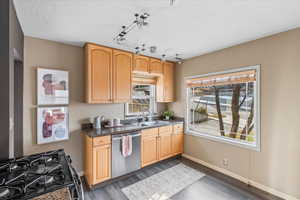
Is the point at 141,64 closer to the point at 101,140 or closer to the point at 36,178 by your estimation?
the point at 101,140

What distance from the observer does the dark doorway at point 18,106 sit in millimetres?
2084

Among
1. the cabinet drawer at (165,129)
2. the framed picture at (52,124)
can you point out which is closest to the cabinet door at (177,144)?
the cabinet drawer at (165,129)

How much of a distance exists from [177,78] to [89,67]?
2.22 m

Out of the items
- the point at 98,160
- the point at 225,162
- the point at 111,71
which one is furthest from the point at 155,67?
the point at 225,162

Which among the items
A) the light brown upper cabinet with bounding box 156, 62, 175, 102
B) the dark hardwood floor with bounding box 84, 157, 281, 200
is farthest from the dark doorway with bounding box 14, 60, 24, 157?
the light brown upper cabinet with bounding box 156, 62, 175, 102

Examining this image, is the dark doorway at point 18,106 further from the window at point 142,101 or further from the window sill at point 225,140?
the window sill at point 225,140

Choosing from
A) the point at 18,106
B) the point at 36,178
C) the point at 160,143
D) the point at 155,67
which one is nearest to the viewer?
the point at 36,178

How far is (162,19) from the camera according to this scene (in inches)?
68.4

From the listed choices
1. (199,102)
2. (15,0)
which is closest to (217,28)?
(199,102)

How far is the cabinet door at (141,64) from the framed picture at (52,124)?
1588 millimetres

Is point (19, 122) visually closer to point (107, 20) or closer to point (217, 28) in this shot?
point (107, 20)

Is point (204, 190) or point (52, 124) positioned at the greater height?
point (52, 124)

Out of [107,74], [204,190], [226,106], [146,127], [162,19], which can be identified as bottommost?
[204,190]

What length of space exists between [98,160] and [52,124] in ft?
3.20
